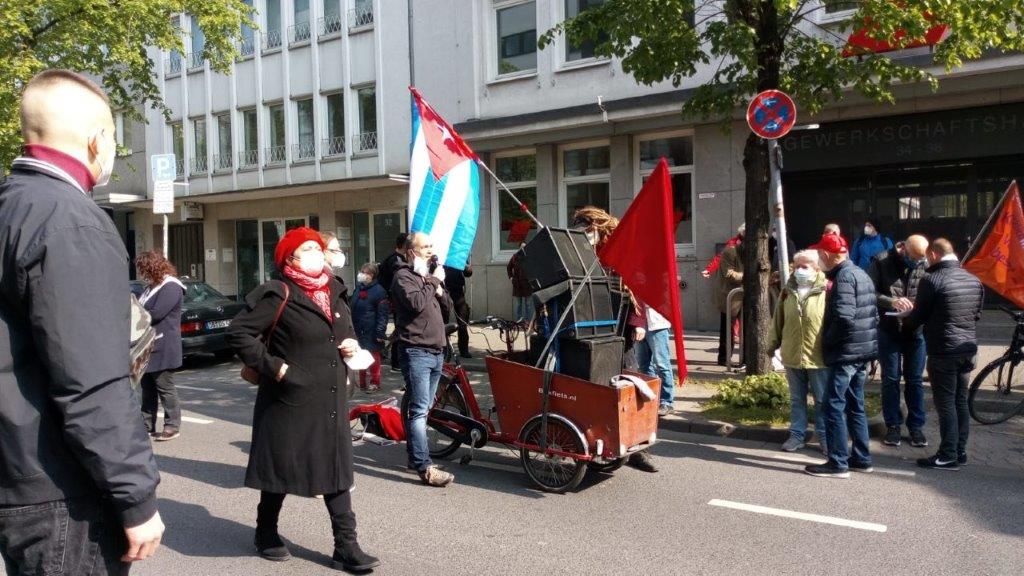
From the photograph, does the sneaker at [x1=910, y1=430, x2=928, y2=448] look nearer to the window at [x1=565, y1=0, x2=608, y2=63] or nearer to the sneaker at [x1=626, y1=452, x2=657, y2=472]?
the sneaker at [x1=626, y1=452, x2=657, y2=472]

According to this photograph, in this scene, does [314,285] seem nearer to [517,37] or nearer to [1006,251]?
[1006,251]

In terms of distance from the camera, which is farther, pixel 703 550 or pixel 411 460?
pixel 411 460

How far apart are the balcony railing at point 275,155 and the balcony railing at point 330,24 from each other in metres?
3.44

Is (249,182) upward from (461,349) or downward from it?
upward

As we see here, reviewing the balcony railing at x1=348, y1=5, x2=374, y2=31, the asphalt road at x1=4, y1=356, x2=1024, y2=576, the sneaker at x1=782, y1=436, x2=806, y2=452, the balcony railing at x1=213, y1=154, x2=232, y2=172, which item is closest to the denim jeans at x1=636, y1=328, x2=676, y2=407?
the asphalt road at x1=4, y1=356, x2=1024, y2=576

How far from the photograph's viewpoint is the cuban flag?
7250mm

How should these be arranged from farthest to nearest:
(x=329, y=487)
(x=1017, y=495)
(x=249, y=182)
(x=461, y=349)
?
1. (x=249, y=182)
2. (x=461, y=349)
3. (x=1017, y=495)
4. (x=329, y=487)

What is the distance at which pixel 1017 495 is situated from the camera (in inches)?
228

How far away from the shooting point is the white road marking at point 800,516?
5.19m

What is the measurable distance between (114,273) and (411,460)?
438 centimetres

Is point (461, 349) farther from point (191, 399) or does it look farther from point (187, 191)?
point (187, 191)

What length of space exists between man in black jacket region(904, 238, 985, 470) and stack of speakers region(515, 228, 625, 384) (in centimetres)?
254

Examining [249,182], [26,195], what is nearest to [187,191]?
[249,182]

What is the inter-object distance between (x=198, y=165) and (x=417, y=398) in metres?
21.9
